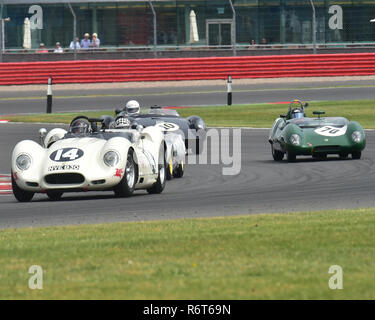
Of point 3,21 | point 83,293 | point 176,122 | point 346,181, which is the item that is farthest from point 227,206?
point 3,21

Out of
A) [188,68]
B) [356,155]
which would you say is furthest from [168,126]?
[188,68]

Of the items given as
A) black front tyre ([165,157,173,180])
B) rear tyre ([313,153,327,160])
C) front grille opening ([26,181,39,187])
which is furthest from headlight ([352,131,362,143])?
front grille opening ([26,181,39,187])

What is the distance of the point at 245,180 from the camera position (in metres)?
15.1

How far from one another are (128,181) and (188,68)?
22306mm

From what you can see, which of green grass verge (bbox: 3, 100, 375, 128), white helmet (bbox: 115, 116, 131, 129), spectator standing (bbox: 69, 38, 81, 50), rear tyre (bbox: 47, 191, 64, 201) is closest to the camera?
rear tyre (bbox: 47, 191, 64, 201)

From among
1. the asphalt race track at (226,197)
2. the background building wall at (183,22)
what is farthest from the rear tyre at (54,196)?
the background building wall at (183,22)

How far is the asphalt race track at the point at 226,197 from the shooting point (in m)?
11.4

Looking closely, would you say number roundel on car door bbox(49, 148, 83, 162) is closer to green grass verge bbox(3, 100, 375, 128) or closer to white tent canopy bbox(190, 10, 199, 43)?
green grass verge bbox(3, 100, 375, 128)

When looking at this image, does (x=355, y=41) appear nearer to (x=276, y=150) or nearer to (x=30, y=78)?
(x=30, y=78)

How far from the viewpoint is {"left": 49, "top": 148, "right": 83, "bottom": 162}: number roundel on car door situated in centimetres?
1265

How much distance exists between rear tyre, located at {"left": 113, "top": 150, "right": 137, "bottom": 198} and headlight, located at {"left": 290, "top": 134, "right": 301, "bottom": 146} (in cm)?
490

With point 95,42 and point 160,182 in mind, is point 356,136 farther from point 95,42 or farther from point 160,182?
point 95,42

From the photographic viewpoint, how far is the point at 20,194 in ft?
42.9

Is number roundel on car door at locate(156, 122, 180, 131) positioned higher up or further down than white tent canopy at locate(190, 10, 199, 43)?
further down
